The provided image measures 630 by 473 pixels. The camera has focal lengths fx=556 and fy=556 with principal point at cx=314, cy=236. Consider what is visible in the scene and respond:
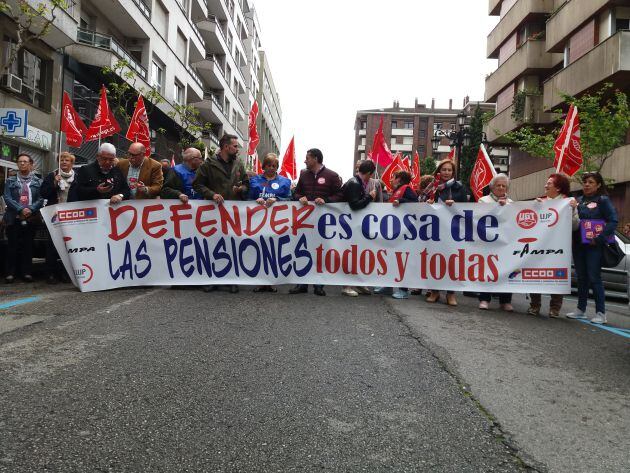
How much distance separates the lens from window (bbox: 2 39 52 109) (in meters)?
16.1

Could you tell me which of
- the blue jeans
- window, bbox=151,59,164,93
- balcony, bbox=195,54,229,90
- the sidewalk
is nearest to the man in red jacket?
the sidewalk

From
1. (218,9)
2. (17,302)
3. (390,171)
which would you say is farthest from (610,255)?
(218,9)

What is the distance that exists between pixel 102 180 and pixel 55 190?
41.4 inches

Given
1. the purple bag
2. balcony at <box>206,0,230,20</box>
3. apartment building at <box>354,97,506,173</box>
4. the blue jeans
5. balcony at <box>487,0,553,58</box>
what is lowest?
the blue jeans

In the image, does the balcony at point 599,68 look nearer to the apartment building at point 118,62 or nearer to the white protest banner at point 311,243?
the white protest banner at point 311,243

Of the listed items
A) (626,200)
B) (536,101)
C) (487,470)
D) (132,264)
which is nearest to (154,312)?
(132,264)

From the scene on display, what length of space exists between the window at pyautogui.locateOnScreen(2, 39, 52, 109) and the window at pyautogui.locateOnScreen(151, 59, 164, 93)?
26.3ft

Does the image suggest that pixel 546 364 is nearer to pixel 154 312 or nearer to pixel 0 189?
pixel 154 312

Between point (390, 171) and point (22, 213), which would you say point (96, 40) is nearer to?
point (390, 171)

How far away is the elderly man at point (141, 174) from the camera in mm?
7953

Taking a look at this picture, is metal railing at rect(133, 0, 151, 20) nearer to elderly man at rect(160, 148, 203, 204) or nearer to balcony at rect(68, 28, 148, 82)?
balcony at rect(68, 28, 148, 82)

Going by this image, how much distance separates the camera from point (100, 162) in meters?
7.44

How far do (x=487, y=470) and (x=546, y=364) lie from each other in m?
2.19

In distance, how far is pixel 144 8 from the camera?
2439 centimetres
